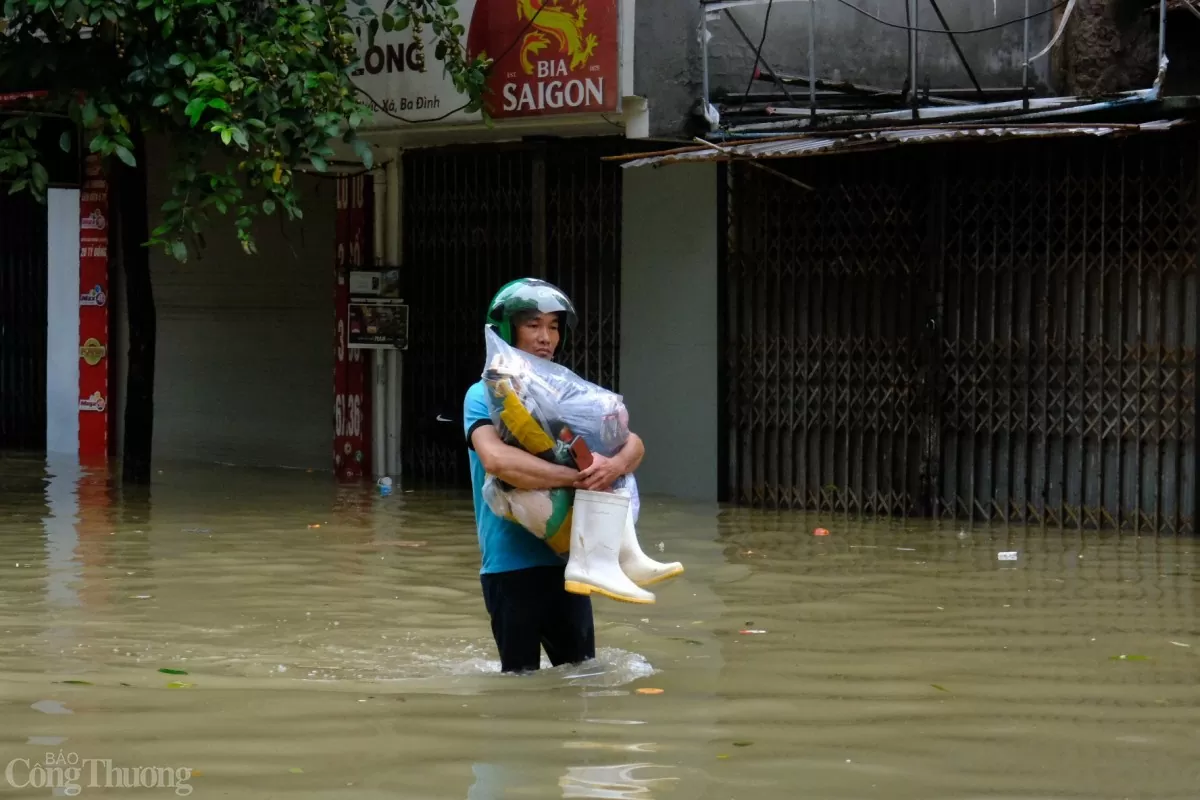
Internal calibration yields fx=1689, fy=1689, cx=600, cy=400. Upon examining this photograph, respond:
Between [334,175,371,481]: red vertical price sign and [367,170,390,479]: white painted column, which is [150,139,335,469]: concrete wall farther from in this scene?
[367,170,390,479]: white painted column

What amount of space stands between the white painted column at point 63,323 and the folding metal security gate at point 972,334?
720cm

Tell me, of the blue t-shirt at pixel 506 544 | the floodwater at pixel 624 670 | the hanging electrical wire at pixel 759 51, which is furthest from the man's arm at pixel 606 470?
the hanging electrical wire at pixel 759 51

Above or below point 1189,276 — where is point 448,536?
below

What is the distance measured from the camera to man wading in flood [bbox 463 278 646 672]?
16.9ft

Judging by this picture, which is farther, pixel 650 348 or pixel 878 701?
pixel 650 348

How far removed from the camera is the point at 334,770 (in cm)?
433

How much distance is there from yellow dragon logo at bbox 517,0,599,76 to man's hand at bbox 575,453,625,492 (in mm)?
7132

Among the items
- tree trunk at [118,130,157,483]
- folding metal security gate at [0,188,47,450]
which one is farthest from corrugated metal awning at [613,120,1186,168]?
folding metal security gate at [0,188,47,450]

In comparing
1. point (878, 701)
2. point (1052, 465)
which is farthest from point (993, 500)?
point (878, 701)

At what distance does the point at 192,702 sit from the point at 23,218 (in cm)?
1276

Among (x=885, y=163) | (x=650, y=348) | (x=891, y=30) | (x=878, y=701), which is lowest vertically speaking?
(x=878, y=701)

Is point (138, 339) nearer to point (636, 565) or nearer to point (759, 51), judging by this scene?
point (759, 51)

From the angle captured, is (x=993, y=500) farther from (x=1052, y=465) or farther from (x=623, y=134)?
(x=623, y=134)

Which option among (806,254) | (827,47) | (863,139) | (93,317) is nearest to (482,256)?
(806,254)
